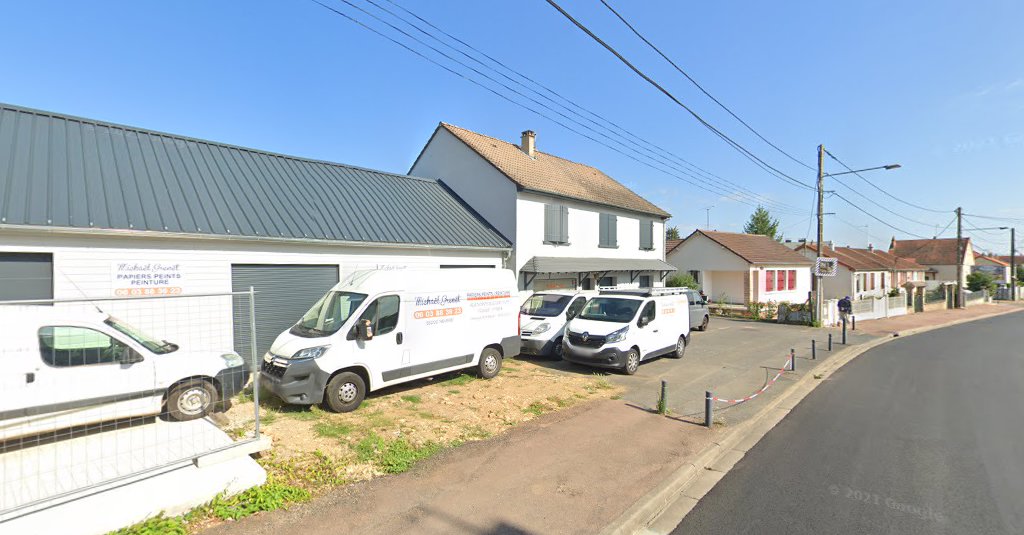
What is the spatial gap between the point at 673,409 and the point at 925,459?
3.26 m

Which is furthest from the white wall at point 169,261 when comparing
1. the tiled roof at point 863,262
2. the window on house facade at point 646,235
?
the tiled roof at point 863,262

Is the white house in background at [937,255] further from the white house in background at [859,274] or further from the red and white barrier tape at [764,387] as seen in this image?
the red and white barrier tape at [764,387]

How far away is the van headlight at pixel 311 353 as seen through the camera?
6.89 m

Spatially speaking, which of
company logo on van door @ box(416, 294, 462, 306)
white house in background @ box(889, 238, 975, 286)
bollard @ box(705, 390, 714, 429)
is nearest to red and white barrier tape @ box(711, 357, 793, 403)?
bollard @ box(705, 390, 714, 429)

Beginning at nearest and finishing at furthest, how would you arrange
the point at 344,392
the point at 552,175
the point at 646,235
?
the point at 344,392 < the point at 552,175 < the point at 646,235

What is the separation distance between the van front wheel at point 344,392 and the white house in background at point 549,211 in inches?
361

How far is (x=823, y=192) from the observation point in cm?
2009

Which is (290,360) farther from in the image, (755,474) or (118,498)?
(755,474)

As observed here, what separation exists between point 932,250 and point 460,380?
255 feet

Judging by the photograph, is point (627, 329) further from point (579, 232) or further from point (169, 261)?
point (169, 261)

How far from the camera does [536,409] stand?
7.63 meters

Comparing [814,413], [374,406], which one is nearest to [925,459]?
[814,413]

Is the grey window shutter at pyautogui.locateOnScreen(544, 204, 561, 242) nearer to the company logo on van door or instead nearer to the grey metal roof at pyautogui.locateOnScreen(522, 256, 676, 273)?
the grey metal roof at pyautogui.locateOnScreen(522, 256, 676, 273)

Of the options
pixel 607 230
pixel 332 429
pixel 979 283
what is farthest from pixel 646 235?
pixel 979 283
